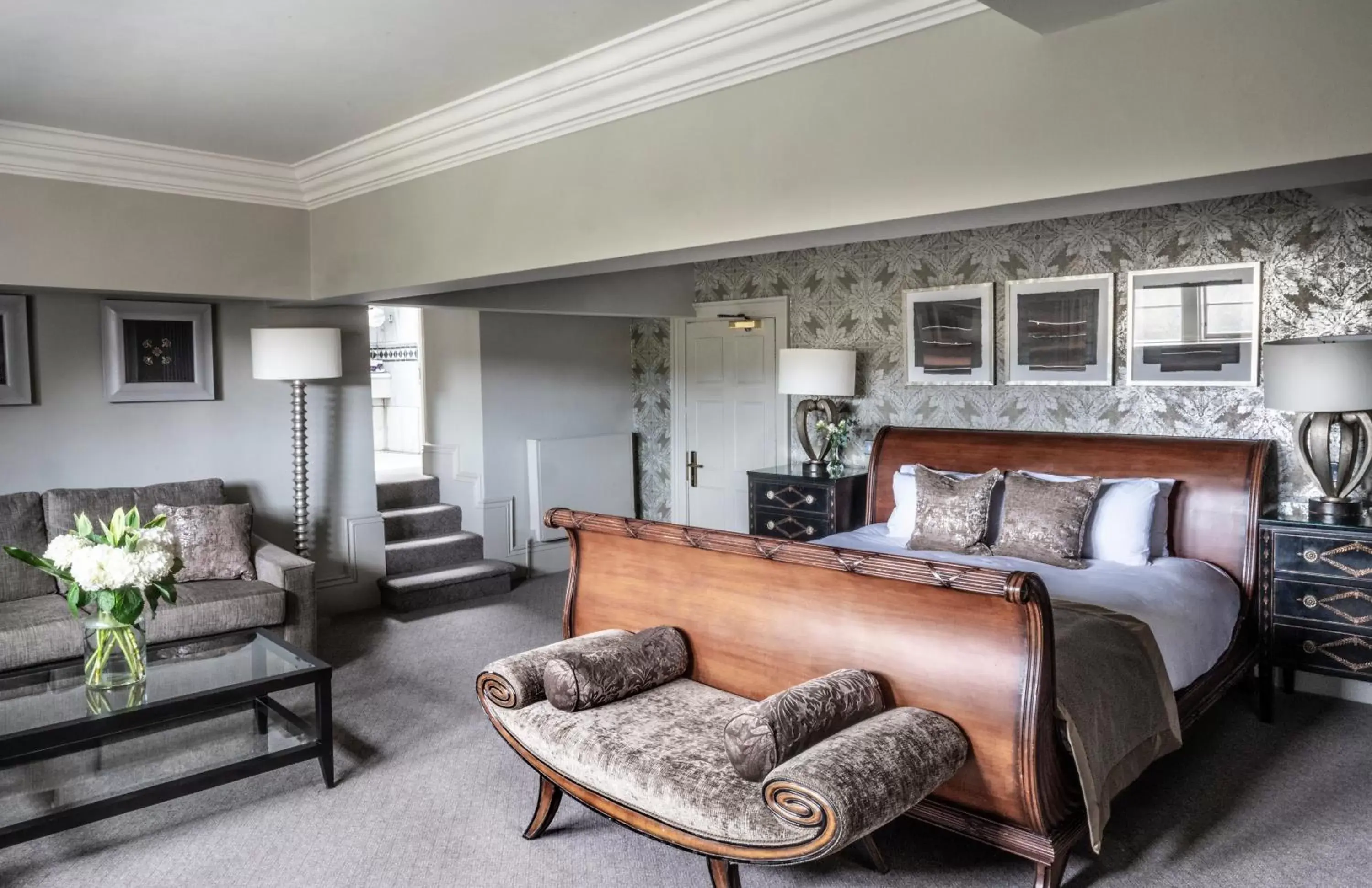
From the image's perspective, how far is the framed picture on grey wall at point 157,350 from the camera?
15.5ft

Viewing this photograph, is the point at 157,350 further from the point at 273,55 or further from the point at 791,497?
the point at 791,497

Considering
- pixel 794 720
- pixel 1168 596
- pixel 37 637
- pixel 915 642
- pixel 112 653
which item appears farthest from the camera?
pixel 37 637

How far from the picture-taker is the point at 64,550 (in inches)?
119

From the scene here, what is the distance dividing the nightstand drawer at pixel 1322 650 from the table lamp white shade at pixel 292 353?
4.61 m

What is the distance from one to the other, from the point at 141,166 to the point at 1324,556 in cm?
534

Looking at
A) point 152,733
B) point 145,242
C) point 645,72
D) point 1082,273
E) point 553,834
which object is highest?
point 645,72

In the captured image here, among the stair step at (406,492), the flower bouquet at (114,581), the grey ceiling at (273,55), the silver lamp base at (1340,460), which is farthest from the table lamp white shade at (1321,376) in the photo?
the stair step at (406,492)

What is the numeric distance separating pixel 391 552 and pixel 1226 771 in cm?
468

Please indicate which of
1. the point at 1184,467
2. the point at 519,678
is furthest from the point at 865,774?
the point at 1184,467

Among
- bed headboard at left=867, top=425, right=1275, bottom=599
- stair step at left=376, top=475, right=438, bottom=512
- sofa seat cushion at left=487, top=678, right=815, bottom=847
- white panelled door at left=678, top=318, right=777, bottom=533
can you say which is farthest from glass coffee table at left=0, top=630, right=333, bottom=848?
white panelled door at left=678, top=318, right=777, bottom=533

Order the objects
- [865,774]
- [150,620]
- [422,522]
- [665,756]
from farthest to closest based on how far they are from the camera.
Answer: [422,522] → [150,620] → [665,756] → [865,774]

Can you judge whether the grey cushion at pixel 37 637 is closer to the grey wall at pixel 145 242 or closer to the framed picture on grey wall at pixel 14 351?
the framed picture on grey wall at pixel 14 351

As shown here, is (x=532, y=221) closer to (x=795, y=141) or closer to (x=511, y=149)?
(x=511, y=149)

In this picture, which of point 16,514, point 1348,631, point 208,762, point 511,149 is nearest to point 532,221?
point 511,149
